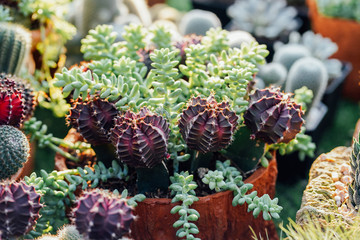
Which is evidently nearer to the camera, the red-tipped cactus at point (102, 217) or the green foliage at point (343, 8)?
the red-tipped cactus at point (102, 217)

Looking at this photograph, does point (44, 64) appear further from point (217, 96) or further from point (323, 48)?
point (323, 48)

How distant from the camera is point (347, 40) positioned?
2.96 meters

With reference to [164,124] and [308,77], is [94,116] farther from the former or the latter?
[308,77]

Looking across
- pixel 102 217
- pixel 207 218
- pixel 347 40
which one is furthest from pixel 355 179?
pixel 347 40

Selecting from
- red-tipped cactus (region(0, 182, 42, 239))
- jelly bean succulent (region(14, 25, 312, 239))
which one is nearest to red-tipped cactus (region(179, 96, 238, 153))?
jelly bean succulent (region(14, 25, 312, 239))

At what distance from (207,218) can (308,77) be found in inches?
40.7

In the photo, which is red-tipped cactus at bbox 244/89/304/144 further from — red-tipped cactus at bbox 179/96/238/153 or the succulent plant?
the succulent plant

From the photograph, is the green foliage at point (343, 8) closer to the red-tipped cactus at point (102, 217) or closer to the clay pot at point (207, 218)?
the clay pot at point (207, 218)

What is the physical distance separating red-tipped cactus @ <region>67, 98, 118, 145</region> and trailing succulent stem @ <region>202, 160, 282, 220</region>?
34cm

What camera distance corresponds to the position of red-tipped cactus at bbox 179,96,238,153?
4.18ft

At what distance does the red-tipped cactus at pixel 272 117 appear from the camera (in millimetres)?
1373

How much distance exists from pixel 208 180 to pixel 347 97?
1.96 meters

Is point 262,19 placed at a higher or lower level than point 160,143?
higher

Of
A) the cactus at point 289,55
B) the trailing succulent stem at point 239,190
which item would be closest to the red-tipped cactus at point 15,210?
the trailing succulent stem at point 239,190
